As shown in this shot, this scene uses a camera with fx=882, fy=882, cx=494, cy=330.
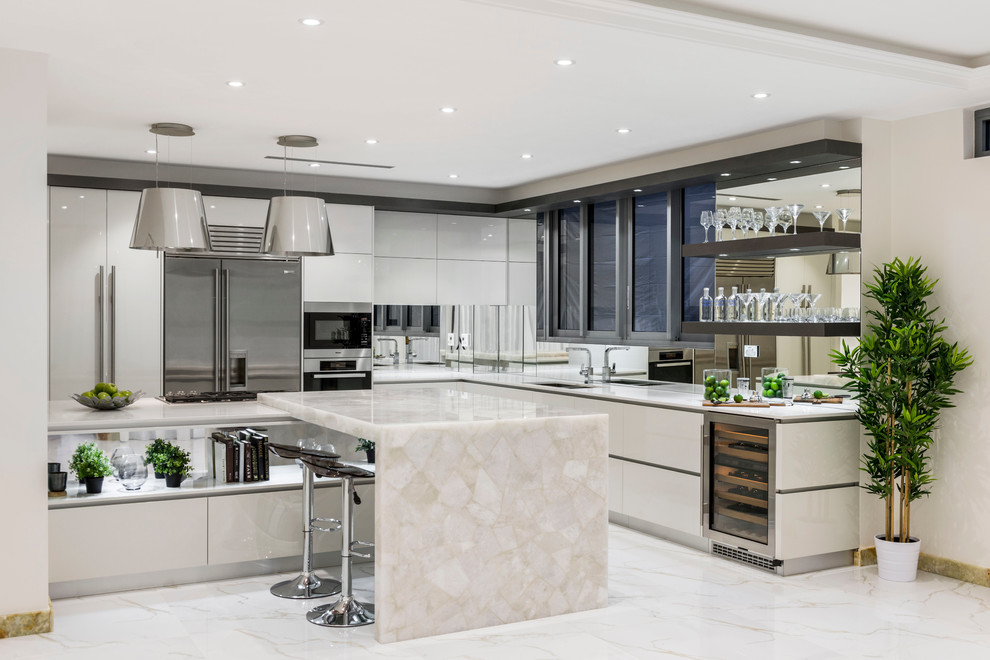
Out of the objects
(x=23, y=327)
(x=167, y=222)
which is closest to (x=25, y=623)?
(x=23, y=327)

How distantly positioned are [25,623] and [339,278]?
3920mm

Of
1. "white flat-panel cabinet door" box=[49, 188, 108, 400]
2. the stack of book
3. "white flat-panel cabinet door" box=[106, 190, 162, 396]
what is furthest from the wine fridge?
"white flat-panel cabinet door" box=[49, 188, 108, 400]

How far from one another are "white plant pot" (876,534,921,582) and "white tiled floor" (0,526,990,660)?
6cm

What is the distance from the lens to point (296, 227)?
5.14 meters

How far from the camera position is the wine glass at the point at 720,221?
5.60 m

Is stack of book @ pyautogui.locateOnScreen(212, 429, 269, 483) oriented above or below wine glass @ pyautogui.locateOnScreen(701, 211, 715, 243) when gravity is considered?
below

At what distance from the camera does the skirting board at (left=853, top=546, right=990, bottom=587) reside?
183 inches

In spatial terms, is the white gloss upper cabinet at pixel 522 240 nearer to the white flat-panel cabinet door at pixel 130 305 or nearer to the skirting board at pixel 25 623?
the white flat-panel cabinet door at pixel 130 305

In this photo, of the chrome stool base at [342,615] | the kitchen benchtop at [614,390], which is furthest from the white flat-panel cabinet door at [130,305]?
the chrome stool base at [342,615]

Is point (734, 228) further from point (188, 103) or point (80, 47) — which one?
point (80, 47)

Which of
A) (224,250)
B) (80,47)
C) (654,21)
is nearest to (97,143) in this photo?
(224,250)

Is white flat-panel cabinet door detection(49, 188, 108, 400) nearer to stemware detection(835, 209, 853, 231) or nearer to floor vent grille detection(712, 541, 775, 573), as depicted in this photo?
floor vent grille detection(712, 541, 775, 573)

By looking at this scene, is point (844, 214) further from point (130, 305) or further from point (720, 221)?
point (130, 305)

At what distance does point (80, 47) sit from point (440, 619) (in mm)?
2889
